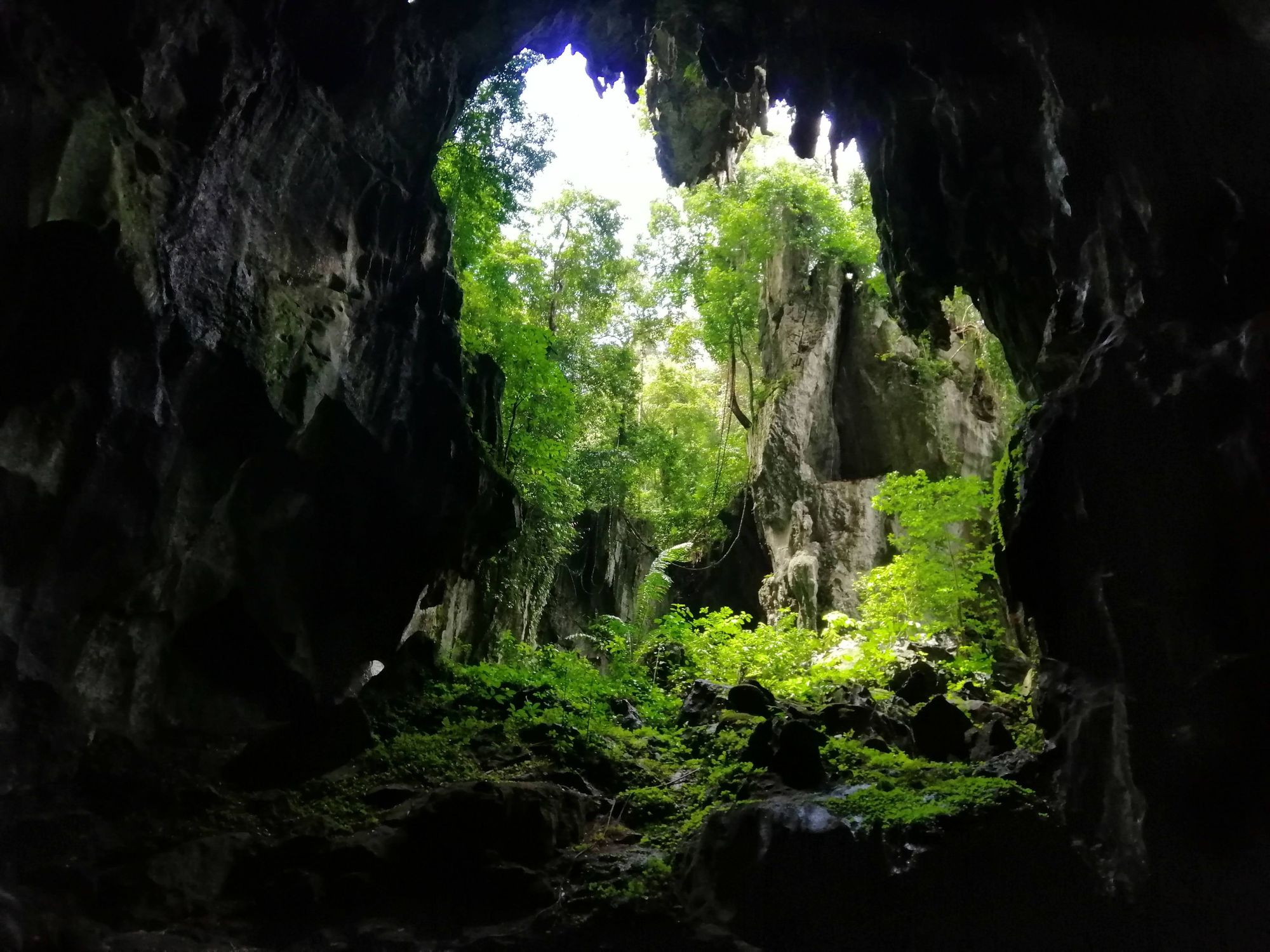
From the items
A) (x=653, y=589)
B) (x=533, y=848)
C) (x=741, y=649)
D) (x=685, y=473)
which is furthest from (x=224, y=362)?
(x=685, y=473)

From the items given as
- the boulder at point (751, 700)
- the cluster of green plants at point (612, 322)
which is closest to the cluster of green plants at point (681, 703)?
the boulder at point (751, 700)

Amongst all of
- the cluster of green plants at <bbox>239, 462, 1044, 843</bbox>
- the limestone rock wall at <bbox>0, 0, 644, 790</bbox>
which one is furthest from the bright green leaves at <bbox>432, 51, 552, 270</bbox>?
the cluster of green plants at <bbox>239, 462, 1044, 843</bbox>

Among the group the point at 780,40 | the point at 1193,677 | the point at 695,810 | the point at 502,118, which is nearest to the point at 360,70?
the point at 502,118

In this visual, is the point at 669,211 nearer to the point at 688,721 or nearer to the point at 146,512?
the point at 688,721

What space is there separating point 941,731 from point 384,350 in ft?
27.6

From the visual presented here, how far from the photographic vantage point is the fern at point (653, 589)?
1786 cm

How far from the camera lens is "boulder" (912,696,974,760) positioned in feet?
29.0

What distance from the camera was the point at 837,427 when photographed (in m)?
20.8

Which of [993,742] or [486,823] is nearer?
[486,823]

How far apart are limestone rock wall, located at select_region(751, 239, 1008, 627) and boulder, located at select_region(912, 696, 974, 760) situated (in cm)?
789

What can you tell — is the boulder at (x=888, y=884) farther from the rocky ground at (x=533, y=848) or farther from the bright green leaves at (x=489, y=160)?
the bright green leaves at (x=489, y=160)

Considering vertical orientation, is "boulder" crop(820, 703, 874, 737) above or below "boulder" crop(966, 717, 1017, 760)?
above

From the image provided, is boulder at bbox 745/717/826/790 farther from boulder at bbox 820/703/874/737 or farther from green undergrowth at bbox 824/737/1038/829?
boulder at bbox 820/703/874/737

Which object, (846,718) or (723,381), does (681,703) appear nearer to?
(846,718)
